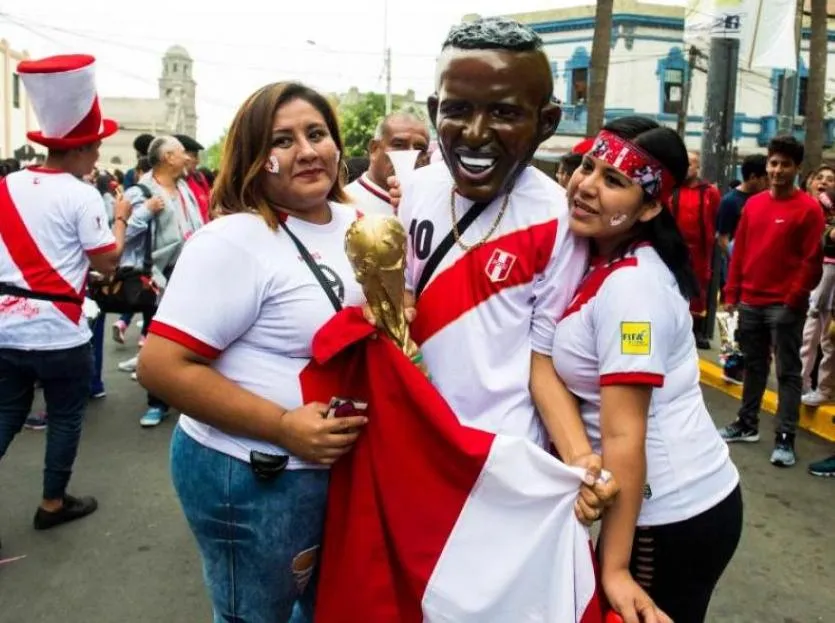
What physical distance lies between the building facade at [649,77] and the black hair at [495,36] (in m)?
24.1

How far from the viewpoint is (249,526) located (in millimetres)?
1912

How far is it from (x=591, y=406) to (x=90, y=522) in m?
3.19

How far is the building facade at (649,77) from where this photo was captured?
25.9 m

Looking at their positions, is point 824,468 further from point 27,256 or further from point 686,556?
point 27,256

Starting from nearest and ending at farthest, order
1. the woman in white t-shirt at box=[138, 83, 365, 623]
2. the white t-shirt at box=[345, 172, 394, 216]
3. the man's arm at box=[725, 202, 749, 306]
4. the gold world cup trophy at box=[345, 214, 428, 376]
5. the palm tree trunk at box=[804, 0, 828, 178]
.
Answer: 1. the gold world cup trophy at box=[345, 214, 428, 376]
2. the woman in white t-shirt at box=[138, 83, 365, 623]
3. the white t-shirt at box=[345, 172, 394, 216]
4. the man's arm at box=[725, 202, 749, 306]
5. the palm tree trunk at box=[804, 0, 828, 178]

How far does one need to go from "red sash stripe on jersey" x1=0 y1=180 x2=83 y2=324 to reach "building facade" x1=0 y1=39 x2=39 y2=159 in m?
32.3

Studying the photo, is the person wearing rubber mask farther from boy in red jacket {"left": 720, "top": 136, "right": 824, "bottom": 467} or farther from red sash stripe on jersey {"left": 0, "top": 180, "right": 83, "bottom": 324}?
boy in red jacket {"left": 720, "top": 136, "right": 824, "bottom": 467}

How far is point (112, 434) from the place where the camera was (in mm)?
5402

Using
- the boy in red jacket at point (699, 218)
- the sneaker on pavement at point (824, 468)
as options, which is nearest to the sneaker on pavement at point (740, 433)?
the sneaker on pavement at point (824, 468)

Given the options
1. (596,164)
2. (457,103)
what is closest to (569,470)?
(596,164)

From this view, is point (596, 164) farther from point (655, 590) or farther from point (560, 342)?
point (655, 590)

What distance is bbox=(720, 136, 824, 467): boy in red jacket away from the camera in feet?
15.9

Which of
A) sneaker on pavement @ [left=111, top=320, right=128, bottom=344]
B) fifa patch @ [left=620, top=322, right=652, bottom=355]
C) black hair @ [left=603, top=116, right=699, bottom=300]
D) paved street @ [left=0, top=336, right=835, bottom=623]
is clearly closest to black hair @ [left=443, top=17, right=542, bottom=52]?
black hair @ [left=603, top=116, right=699, bottom=300]

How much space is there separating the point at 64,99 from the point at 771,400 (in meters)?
5.35
